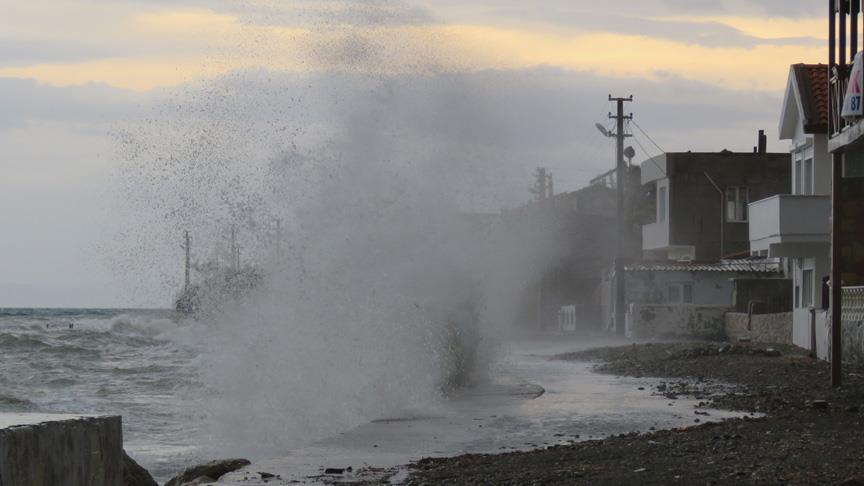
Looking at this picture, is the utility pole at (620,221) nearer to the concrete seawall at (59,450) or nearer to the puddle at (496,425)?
the puddle at (496,425)

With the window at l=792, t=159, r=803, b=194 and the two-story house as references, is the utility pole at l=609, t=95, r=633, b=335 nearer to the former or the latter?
the two-story house

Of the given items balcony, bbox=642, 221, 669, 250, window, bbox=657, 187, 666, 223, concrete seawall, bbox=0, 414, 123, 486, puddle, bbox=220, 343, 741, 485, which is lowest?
puddle, bbox=220, 343, 741, 485

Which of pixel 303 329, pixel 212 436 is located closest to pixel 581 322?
pixel 303 329

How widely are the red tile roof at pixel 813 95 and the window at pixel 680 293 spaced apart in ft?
56.5

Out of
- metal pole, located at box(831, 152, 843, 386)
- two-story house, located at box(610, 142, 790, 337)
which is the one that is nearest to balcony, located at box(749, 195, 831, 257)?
metal pole, located at box(831, 152, 843, 386)

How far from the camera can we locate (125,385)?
31.8 m

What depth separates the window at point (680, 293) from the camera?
50.2 m

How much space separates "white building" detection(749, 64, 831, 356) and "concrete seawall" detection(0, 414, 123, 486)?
79.7 feet

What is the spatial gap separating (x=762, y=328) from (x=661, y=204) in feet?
66.5

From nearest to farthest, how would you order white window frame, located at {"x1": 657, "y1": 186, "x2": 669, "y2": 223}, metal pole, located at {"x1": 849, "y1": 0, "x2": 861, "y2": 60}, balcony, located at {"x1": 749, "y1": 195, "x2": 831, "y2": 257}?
1. metal pole, located at {"x1": 849, "y1": 0, "x2": 861, "y2": 60}
2. balcony, located at {"x1": 749, "y1": 195, "x2": 831, "y2": 257}
3. white window frame, located at {"x1": 657, "y1": 186, "x2": 669, "y2": 223}

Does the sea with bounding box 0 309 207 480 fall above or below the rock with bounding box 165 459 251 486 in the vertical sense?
below

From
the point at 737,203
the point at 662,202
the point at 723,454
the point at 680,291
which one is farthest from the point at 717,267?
the point at 723,454

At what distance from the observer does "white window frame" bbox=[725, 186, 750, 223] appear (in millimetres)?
56031

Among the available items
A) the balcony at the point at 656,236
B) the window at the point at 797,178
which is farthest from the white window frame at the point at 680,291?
the window at the point at 797,178
